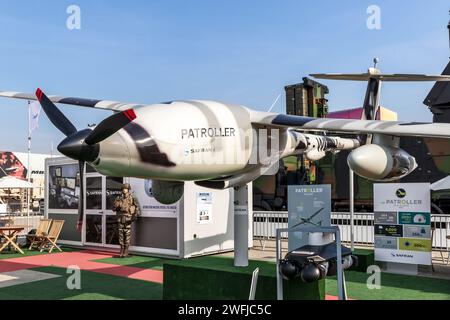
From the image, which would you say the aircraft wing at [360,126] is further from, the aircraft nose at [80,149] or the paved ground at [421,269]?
the paved ground at [421,269]

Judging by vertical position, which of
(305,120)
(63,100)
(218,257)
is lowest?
(218,257)

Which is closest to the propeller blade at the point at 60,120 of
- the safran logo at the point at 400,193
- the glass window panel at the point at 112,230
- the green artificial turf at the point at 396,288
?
the green artificial turf at the point at 396,288

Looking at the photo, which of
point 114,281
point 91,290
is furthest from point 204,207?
point 91,290

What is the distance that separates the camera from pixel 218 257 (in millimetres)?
12648

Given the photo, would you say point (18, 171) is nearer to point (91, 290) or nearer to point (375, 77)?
point (91, 290)

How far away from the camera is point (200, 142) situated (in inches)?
184

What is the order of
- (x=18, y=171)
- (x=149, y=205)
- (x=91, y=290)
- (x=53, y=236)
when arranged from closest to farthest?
(x=91, y=290) → (x=149, y=205) → (x=53, y=236) → (x=18, y=171)

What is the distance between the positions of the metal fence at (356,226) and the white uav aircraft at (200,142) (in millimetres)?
7156

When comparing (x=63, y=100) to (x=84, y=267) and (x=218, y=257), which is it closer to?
(x=84, y=267)

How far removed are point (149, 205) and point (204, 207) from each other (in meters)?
1.69

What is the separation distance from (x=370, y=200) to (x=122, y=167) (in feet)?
45.1

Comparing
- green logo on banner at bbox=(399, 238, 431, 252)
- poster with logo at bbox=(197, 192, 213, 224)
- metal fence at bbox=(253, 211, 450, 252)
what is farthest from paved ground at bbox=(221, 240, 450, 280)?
poster with logo at bbox=(197, 192, 213, 224)

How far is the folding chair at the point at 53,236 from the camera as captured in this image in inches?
555
